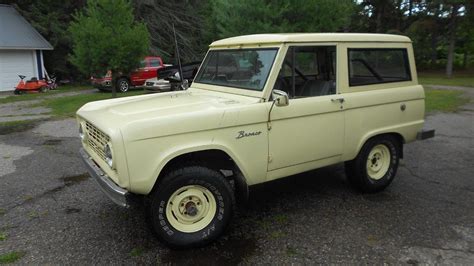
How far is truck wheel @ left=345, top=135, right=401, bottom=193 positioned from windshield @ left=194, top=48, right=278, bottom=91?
1.70 meters

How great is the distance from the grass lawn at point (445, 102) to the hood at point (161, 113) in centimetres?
984

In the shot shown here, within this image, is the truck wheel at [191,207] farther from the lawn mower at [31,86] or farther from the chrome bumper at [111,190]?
the lawn mower at [31,86]

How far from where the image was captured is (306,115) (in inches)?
165

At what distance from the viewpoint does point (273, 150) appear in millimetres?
4012

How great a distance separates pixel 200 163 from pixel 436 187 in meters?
3.43

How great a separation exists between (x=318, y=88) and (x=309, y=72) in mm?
292

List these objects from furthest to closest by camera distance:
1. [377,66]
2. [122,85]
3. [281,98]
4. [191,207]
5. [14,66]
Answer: [14,66] < [122,85] < [377,66] < [281,98] < [191,207]

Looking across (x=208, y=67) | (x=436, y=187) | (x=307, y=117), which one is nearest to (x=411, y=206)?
(x=436, y=187)

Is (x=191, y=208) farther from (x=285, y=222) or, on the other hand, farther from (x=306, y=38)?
(x=306, y=38)

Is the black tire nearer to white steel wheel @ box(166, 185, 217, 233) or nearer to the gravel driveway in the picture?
the gravel driveway

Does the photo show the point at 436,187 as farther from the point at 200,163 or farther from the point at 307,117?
the point at 200,163

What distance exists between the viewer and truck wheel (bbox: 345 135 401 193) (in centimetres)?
486

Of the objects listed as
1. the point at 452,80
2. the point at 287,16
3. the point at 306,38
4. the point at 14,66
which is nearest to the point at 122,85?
the point at 14,66

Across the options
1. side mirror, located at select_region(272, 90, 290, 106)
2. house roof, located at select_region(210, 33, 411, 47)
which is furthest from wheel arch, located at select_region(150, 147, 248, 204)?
house roof, located at select_region(210, 33, 411, 47)
